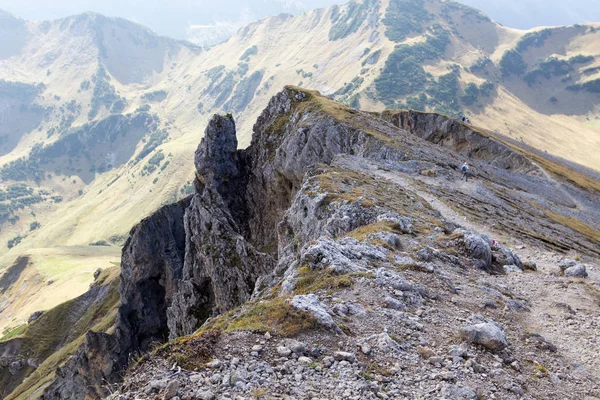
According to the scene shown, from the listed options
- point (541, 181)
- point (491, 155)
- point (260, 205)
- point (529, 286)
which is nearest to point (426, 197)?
point (529, 286)

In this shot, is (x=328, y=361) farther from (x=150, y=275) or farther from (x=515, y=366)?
(x=150, y=275)

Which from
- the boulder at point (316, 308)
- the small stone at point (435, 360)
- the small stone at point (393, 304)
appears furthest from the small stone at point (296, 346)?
the small stone at point (393, 304)

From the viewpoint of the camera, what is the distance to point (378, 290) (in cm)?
1753

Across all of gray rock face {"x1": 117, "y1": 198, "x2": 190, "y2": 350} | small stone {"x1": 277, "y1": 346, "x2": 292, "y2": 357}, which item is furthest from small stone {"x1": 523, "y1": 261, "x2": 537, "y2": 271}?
gray rock face {"x1": 117, "y1": 198, "x2": 190, "y2": 350}

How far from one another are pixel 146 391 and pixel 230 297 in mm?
40693

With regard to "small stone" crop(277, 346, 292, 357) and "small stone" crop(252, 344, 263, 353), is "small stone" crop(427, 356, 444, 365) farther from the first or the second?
"small stone" crop(252, 344, 263, 353)

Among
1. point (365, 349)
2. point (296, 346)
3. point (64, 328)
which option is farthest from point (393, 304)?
point (64, 328)

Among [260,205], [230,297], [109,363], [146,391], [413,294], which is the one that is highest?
[146,391]

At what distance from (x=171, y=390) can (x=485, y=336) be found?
417 inches

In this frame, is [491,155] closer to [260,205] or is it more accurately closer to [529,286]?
[260,205]

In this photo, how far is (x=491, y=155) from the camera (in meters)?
92.1

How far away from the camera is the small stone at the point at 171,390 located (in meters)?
10.5

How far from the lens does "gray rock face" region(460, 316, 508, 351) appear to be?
47.3 feet

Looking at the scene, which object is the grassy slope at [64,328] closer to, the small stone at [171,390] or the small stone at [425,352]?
the small stone at [171,390]
